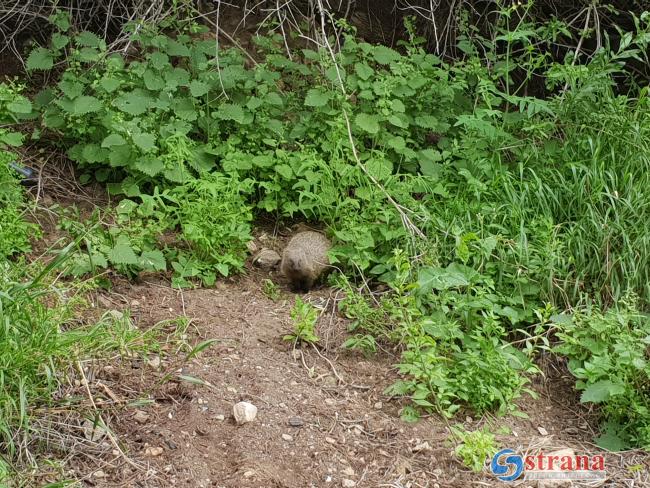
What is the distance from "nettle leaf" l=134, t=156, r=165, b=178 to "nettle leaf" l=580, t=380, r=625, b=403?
257 centimetres

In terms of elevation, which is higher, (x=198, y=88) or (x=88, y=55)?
(x=88, y=55)

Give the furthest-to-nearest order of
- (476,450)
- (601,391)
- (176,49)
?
(176,49)
(601,391)
(476,450)

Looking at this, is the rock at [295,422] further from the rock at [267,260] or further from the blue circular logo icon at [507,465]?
the rock at [267,260]

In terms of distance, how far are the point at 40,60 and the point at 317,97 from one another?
1.74 m

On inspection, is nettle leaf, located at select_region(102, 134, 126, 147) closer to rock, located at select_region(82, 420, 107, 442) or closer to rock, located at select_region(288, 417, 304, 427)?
rock, located at select_region(82, 420, 107, 442)

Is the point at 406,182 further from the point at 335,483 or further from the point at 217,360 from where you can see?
the point at 335,483

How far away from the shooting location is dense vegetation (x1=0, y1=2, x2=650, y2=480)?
4.00 m

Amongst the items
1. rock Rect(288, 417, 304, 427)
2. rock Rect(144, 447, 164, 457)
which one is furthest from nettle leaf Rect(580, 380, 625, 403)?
rock Rect(144, 447, 164, 457)

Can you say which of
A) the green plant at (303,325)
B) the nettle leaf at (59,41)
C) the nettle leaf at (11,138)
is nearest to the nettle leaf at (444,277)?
the green plant at (303,325)

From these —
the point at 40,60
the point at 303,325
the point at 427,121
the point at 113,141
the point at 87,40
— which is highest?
the point at 87,40

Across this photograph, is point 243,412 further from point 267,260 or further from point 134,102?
point 134,102

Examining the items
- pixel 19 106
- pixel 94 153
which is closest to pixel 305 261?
pixel 94 153

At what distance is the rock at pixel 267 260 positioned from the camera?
4910mm

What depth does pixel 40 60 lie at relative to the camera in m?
5.23
